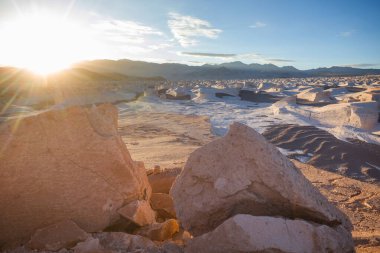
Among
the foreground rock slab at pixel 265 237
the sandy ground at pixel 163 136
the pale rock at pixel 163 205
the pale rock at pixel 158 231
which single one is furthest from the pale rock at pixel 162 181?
the foreground rock slab at pixel 265 237

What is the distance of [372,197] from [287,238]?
3.61m

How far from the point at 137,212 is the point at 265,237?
154 centimetres

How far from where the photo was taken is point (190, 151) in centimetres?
834

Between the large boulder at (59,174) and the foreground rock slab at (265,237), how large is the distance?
4.12 feet

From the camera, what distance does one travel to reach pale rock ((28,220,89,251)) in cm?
286

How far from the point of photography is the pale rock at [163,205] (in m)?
4.22

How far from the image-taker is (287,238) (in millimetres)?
2371

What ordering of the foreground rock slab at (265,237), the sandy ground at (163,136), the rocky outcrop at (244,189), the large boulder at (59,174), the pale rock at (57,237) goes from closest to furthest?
the foreground rock slab at (265,237) < the rocky outcrop at (244,189) < the pale rock at (57,237) < the large boulder at (59,174) < the sandy ground at (163,136)

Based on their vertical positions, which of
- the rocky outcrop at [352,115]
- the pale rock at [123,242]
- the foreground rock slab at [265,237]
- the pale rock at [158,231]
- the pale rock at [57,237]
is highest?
the foreground rock slab at [265,237]

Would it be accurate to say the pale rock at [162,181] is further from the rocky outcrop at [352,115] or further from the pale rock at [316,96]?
the pale rock at [316,96]

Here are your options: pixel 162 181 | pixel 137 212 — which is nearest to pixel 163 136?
pixel 162 181

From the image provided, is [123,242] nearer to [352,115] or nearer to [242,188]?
[242,188]

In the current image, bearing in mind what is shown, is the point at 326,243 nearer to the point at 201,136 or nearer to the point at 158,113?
the point at 201,136

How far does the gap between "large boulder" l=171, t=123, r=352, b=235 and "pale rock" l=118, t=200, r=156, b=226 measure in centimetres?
69
